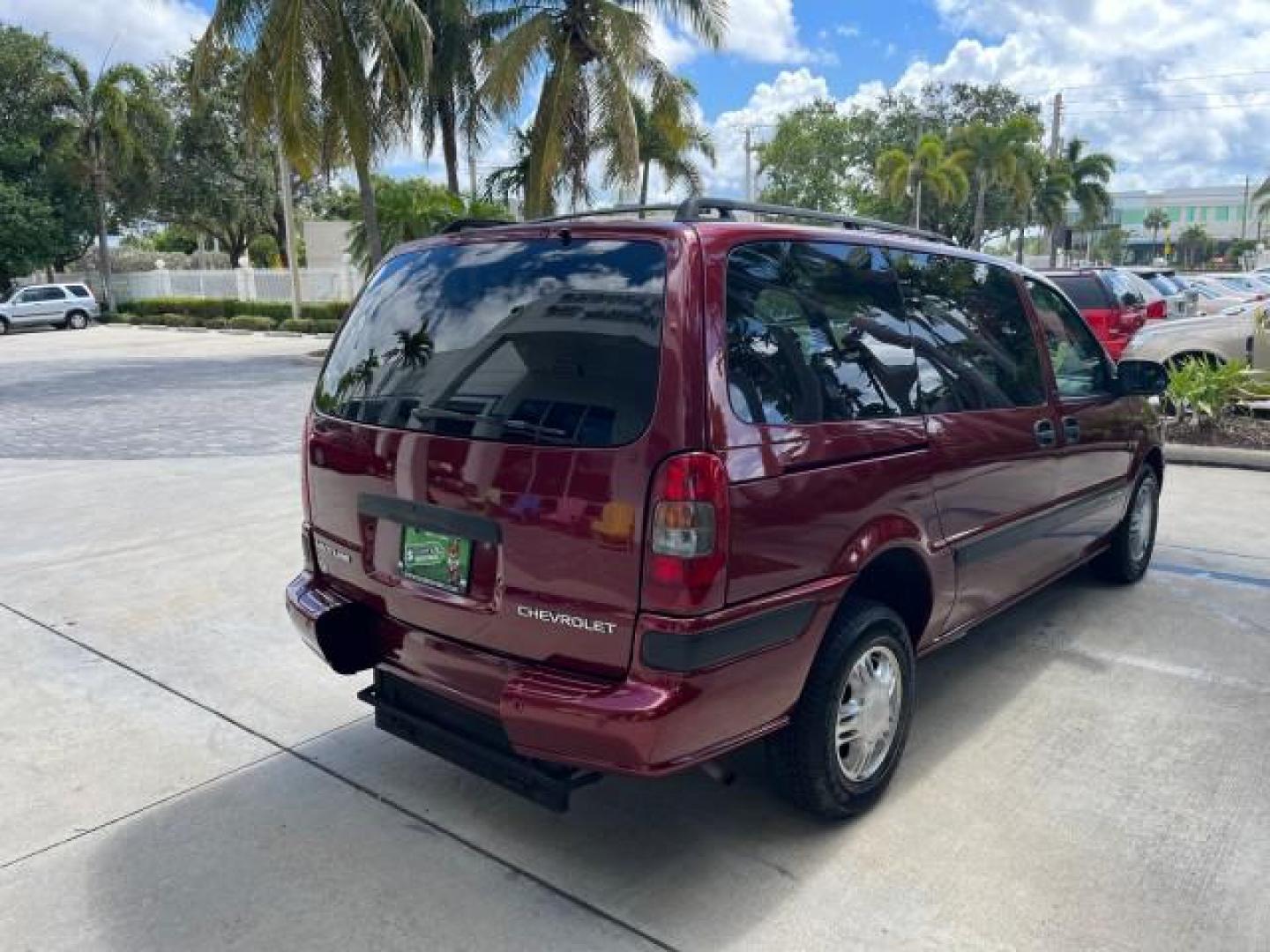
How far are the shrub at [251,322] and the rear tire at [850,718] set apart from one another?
103ft

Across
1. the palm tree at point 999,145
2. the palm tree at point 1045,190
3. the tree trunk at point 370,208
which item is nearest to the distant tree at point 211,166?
the tree trunk at point 370,208

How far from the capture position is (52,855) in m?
3.11

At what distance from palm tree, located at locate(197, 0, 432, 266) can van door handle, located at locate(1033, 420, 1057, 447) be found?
1506 centimetres

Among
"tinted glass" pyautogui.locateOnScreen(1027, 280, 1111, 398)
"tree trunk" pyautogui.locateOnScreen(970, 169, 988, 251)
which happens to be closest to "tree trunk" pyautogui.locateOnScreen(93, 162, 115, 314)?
"tree trunk" pyautogui.locateOnScreen(970, 169, 988, 251)

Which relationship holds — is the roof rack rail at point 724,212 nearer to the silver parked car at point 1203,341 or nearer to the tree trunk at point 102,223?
the silver parked car at point 1203,341

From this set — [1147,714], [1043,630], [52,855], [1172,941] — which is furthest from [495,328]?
[1043,630]

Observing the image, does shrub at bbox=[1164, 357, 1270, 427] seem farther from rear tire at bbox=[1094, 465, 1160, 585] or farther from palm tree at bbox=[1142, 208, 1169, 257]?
palm tree at bbox=[1142, 208, 1169, 257]

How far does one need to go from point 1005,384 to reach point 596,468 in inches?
85.8

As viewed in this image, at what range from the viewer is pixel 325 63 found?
56.5ft

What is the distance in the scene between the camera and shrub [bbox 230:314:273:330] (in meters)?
31.7

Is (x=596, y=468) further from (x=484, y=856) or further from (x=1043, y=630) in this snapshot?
(x=1043, y=630)

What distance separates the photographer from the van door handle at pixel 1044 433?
13.7ft

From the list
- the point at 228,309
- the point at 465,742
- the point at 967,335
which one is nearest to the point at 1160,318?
the point at 967,335

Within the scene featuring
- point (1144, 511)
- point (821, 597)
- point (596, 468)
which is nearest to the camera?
point (596, 468)
